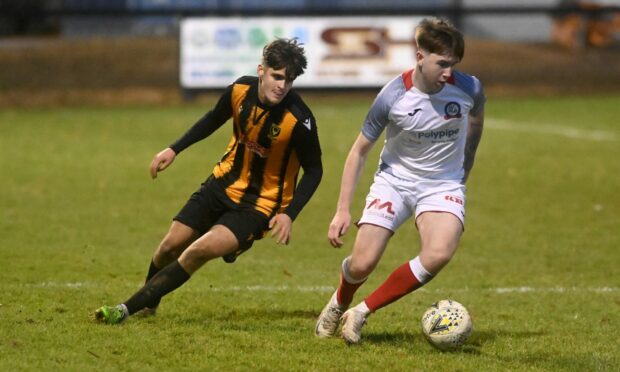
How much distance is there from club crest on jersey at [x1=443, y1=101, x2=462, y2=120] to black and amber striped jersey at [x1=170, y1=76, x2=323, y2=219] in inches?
32.4

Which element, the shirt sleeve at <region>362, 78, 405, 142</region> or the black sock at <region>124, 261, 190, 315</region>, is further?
the black sock at <region>124, 261, 190, 315</region>

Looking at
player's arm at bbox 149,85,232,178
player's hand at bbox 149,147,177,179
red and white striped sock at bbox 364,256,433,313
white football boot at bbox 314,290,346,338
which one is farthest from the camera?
player's arm at bbox 149,85,232,178

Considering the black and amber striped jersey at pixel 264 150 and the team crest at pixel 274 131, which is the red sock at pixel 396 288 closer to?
the black and amber striped jersey at pixel 264 150

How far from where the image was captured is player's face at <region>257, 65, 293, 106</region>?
6762 millimetres

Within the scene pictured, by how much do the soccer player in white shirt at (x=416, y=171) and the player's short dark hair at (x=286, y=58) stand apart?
51 centimetres

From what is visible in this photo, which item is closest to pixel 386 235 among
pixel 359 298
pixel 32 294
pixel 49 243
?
pixel 359 298

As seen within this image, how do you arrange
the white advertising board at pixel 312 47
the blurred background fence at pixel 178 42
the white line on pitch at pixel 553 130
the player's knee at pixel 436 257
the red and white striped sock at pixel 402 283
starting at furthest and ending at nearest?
the blurred background fence at pixel 178 42 → the white advertising board at pixel 312 47 → the white line on pitch at pixel 553 130 → the red and white striped sock at pixel 402 283 → the player's knee at pixel 436 257

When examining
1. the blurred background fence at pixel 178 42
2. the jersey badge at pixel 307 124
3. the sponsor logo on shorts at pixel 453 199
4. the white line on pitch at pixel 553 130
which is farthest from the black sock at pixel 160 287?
the blurred background fence at pixel 178 42

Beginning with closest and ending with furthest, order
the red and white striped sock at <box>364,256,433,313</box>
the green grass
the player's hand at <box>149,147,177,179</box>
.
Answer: the green grass
the red and white striped sock at <box>364,256,433,313</box>
the player's hand at <box>149,147,177,179</box>

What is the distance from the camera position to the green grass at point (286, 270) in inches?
254

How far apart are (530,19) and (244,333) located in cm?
2406

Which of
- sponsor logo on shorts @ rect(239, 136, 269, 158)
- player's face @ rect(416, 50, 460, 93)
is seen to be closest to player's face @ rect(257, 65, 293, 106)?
sponsor logo on shorts @ rect(239, 136, 269, 158)

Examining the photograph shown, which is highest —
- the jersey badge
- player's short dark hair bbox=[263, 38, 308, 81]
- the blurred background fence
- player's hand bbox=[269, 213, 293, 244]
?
player's short dark hair bbox=[263, 38, 308, 81]

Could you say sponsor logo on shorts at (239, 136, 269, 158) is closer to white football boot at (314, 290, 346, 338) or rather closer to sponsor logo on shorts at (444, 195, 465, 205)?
white football boot at (314, 290, 346, 338)
